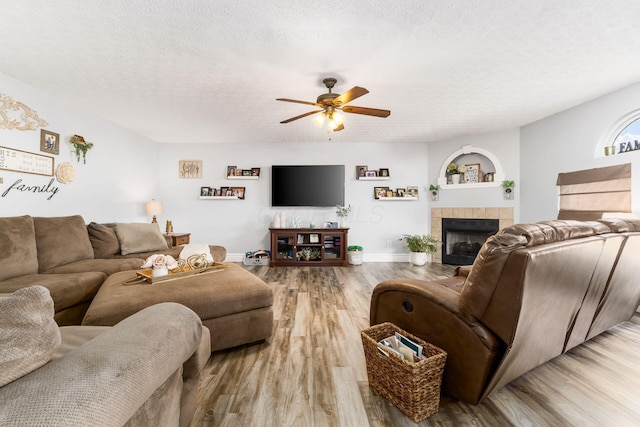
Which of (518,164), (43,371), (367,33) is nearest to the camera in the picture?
(43,371)

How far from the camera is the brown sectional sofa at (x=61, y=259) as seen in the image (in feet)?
7.02

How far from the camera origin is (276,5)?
1.79 metres

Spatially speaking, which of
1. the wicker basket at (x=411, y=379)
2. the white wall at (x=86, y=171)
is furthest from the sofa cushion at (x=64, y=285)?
the wicker basket at (x=411, y=379)

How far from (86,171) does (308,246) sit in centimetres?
350

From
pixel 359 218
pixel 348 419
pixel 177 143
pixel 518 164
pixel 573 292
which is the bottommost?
pixel 348 419

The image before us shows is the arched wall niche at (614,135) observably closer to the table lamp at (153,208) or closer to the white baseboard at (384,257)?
the white baseboard at (384,257)

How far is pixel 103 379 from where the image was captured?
2.10 ft

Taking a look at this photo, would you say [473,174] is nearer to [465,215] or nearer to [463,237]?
[465,215]

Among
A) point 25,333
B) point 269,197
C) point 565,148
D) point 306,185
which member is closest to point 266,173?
point 269,197

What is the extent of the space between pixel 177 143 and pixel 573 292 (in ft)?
19.5

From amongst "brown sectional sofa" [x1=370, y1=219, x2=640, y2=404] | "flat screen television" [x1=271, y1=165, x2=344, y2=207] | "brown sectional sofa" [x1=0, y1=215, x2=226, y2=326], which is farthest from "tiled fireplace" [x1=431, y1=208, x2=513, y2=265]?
"brown sectional sofa" [x1=0, y1=215, x2=226, y2=326]

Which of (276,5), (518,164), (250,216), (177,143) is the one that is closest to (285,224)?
(250,216)

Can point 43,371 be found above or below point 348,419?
above

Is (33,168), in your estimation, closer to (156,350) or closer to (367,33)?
(156,350)
